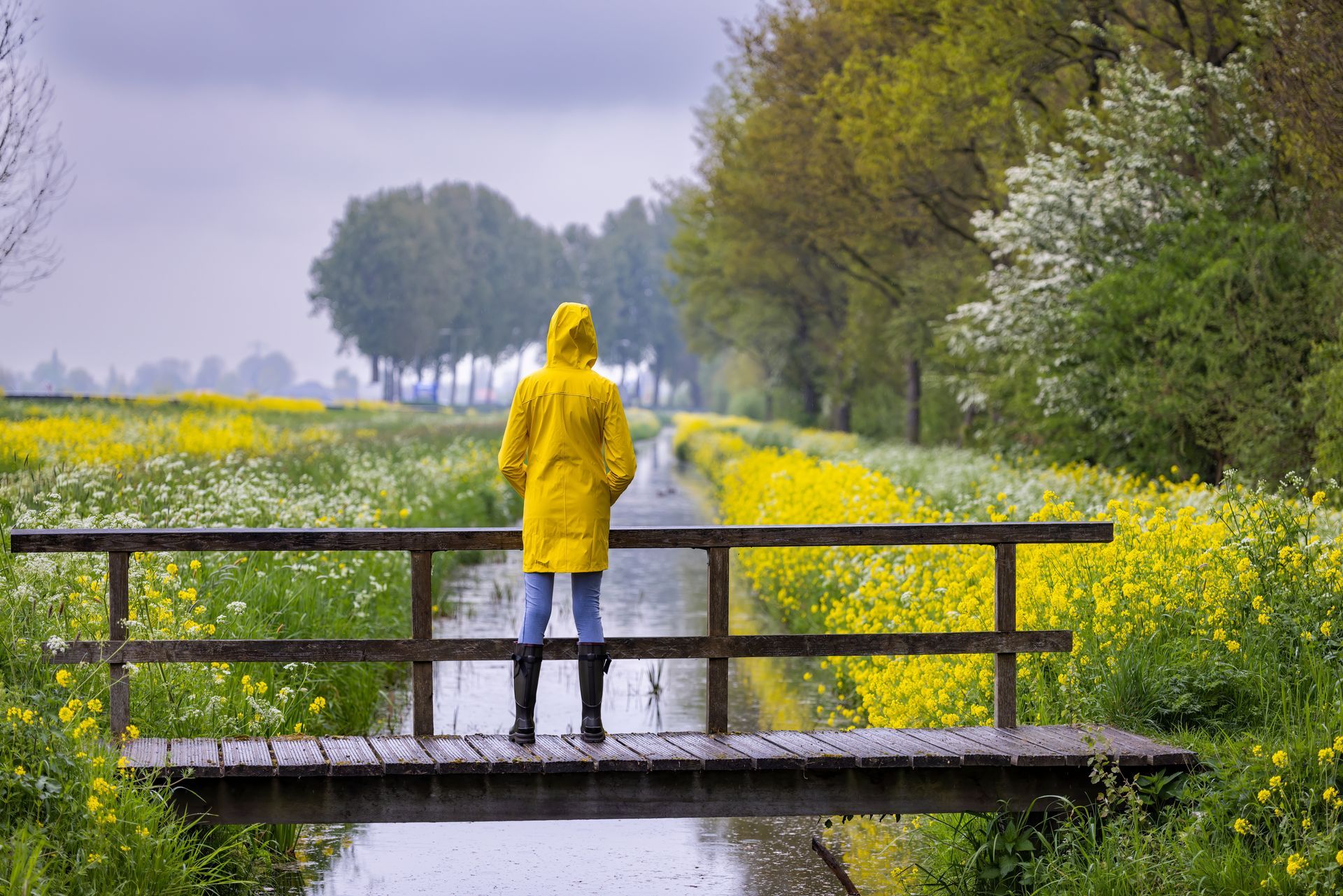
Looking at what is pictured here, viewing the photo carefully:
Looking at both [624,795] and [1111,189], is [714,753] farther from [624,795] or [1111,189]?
[1111,189]

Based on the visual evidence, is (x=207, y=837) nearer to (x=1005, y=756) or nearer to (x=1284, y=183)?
(x=1005, y=756)

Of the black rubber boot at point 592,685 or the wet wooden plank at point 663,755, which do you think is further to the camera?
the black rubber boot at point 592,685

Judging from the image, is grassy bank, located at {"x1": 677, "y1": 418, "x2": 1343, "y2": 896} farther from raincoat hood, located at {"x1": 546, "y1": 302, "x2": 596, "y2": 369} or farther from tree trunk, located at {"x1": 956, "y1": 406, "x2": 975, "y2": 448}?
tree trunk, located at {"x1": 956, "y1": 406, "x2": 975, "y2": 448}

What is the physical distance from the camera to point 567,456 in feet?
21.0

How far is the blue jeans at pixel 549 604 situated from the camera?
655 cm

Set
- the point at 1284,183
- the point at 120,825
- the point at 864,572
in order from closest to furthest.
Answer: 1. the point at 120,825
2. the point at 864,572
3. the point at 1284,183

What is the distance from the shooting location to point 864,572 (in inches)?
437

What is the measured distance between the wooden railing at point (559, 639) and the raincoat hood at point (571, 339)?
83 centimetres

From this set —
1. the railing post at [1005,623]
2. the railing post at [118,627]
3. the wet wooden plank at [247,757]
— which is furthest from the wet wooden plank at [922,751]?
the railing post at [118,627]

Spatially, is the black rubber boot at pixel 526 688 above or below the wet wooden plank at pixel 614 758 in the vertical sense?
above

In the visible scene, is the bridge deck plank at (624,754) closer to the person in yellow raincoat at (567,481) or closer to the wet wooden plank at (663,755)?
the wet wooden plank at (663,755)

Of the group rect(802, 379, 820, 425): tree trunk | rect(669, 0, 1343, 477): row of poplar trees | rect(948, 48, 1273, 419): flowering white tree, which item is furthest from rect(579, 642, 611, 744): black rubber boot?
rect(802, 379, 820, 425): tree trunk

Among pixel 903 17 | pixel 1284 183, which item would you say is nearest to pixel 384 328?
pixel 903 17

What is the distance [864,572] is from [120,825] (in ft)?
21.9
